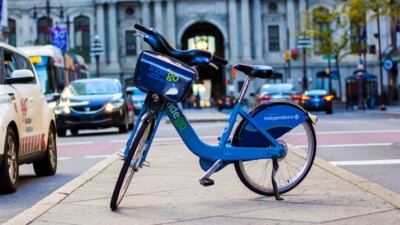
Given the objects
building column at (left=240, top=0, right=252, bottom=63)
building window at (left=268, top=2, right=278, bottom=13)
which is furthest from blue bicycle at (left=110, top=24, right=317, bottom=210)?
building window at (left=268, top=2, right=278, bottom=13)

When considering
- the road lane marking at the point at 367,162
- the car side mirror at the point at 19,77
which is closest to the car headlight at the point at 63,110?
the road lane marking at the point at 367,162

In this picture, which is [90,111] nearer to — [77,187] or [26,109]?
[26,109]

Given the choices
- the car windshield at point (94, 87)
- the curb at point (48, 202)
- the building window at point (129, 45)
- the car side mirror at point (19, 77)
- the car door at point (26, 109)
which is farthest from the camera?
the building window at point (129, 45)

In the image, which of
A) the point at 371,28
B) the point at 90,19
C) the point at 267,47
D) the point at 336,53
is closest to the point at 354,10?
the point at 336,53

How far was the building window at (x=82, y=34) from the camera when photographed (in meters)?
103

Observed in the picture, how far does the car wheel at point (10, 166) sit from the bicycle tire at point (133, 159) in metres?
2.66

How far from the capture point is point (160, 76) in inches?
307

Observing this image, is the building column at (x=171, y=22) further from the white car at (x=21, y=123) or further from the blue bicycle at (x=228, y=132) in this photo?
the blue bicycle at (x=228, y=132)

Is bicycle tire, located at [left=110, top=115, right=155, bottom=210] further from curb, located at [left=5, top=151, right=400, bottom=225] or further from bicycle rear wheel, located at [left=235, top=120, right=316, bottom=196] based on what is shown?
bicycle rear wheel, located at [left=235, top=120, right=316, bottom=196]

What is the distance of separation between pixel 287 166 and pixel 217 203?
964mm

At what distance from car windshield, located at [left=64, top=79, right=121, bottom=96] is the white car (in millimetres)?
13250

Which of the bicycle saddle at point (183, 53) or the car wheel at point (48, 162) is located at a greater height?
the bicycle saddle at point (183, 53)

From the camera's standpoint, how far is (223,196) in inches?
340

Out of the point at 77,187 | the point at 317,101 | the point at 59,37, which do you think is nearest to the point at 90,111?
the point at 77,187
